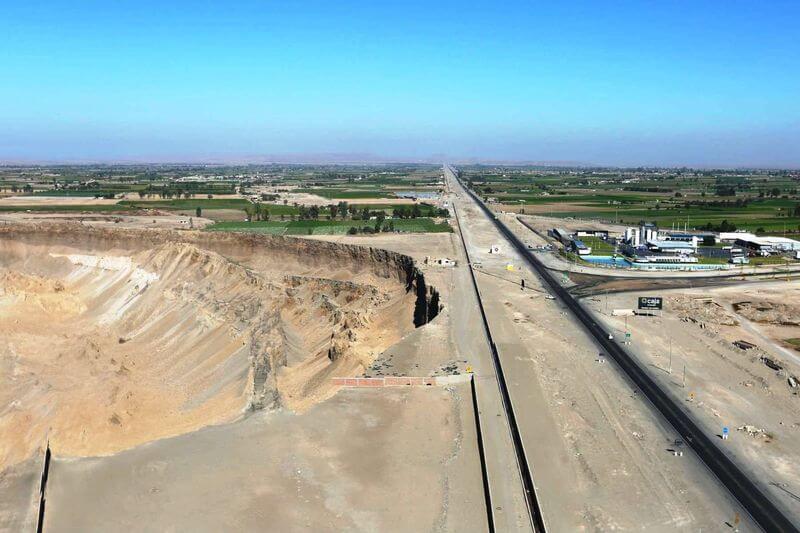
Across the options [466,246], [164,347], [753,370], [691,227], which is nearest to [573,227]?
[691,227]

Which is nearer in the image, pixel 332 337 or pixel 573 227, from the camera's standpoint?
pixel 332 337

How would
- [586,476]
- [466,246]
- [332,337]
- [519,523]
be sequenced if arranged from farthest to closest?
[466,246] < [332,337] < [586,476] < [519,523]

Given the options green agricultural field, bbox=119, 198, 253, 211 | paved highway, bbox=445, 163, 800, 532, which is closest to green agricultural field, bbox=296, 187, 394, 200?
green agricultural field, bbox=119, 198, 253, 211

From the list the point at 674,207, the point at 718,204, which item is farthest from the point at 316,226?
the point at 718,204

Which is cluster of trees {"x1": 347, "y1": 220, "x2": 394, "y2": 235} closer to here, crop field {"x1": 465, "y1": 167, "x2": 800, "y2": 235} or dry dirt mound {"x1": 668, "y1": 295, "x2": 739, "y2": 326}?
crop field {"x1": 465, "y1": 167, "x2": 800, "y2": 235}

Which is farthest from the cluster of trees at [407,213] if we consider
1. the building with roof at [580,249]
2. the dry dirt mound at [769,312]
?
the dry dirt mound at [769,312]

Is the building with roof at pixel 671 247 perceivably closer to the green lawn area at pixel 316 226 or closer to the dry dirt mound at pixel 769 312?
the dry dirt mound at pixel 769 312

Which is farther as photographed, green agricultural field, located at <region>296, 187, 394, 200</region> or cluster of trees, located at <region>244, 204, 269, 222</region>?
green agricultural field, located at <region>296, 187, 394, 200</region>

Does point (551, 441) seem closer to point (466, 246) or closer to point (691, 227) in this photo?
point (466, 246)
